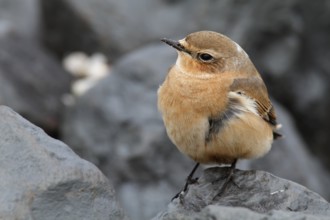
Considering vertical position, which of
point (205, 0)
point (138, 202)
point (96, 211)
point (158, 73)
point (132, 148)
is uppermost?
point (205, 0)

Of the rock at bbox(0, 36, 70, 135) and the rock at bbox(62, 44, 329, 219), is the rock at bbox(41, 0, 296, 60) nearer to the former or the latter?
the rock at bbox(0, 36, 70, 135)

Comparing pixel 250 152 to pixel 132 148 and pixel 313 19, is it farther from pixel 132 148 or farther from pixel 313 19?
pixel 313 19

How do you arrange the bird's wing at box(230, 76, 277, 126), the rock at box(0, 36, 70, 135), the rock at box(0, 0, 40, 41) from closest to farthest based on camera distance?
the bird's wing at box(230, 76, 277, 126)
the rock at box(0, 36, 70, 135)
the rock at box(0, 0, 40, 41)

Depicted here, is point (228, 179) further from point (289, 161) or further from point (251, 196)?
point (289, 161)

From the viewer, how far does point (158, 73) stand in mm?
10742

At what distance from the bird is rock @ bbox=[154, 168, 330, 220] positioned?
0.12m

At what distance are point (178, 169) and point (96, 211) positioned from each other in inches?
153

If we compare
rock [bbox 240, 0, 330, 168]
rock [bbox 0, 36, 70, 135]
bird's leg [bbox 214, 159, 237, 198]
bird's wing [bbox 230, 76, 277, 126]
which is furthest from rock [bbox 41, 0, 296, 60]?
bird's leg [bbox 214, 159, 237, 198]

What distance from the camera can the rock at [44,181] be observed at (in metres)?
5.88

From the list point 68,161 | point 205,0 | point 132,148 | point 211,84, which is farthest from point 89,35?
point 68,161

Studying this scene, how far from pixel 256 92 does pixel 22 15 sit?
7.09 metres

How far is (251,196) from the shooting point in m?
6.84

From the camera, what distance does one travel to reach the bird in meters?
6.93

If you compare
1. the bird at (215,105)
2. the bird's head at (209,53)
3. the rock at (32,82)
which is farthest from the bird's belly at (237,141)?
the rock at (32,82)
